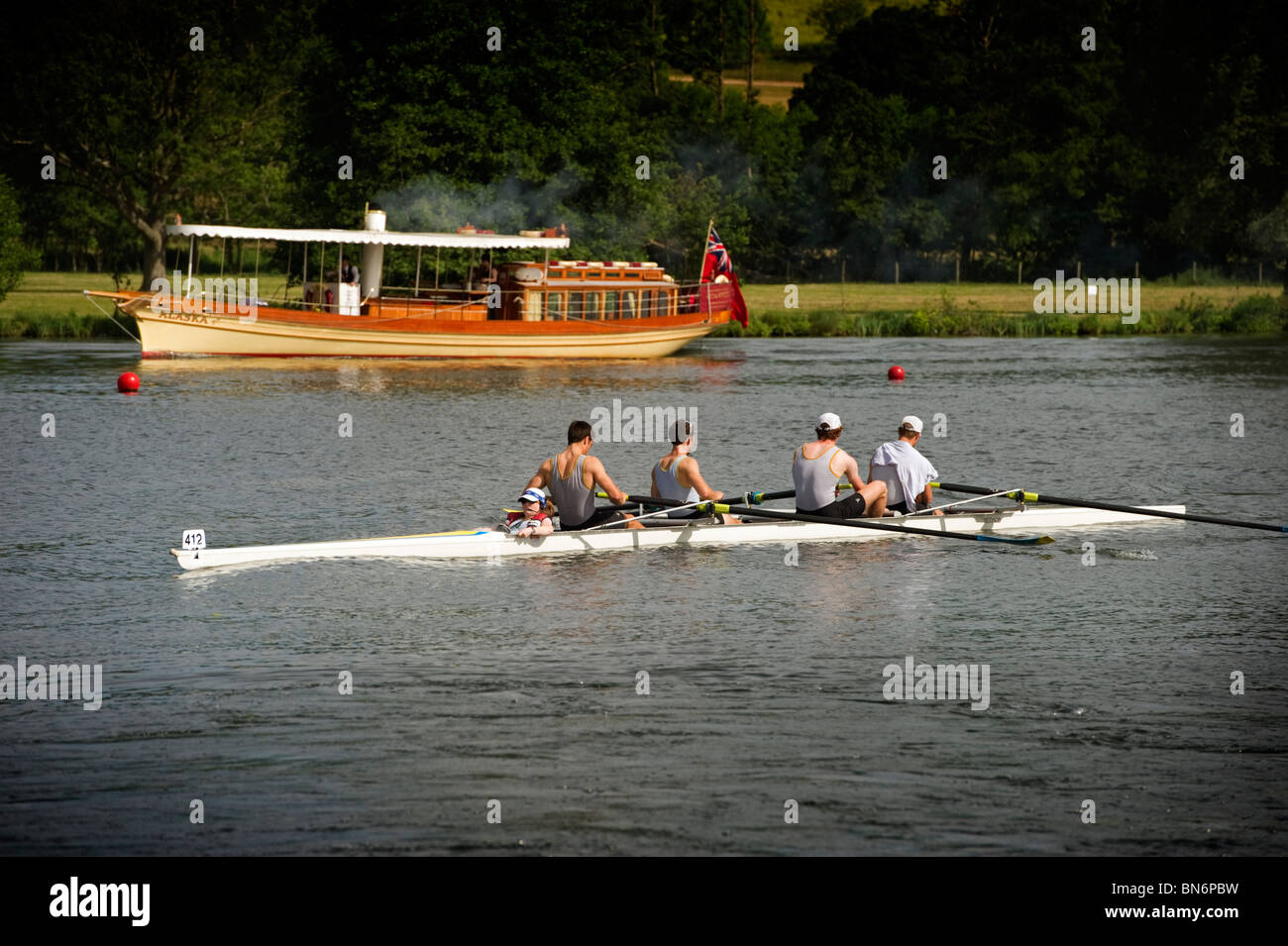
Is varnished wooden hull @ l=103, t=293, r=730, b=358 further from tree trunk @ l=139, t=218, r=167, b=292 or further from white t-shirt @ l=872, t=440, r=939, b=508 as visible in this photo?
white t-shirt @ l=872, t=440, r=939, b=508

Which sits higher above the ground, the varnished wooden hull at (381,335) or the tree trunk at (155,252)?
the tree trunk at (155,252)

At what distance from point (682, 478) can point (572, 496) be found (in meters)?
1.54

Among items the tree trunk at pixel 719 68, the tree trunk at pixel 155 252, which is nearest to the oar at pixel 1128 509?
the tree trunk at pixel 155 252

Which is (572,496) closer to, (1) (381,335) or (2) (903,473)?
(2) (903,473)

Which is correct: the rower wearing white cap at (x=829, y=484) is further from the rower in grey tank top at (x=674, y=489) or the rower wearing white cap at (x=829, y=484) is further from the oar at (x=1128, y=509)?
the rower in grey tank top at (x=674, y=489)

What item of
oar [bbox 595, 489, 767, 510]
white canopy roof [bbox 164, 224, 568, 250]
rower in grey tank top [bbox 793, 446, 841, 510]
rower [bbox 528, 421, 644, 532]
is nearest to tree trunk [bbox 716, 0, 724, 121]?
white canopy roof [bbox 164, 224, 568, 250]

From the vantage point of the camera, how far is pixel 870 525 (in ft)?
60.7

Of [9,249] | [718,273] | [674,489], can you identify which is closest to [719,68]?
[718,273]

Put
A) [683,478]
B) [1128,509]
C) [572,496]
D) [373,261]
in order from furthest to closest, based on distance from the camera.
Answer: [373,261], [1128,509], [683,478], [572,496]

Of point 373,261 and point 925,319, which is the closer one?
point 373,261

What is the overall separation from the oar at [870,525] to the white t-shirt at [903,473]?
51cm

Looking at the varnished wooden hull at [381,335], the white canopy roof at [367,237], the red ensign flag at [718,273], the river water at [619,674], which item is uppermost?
the white canopy roof at [367,237]

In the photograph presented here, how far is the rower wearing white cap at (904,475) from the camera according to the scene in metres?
19.7

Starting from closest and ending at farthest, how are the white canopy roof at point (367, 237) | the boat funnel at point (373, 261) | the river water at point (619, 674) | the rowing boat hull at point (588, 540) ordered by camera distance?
the river water at point (619, 674) < the rowing boat hull at point (588, 540) < the white canopy roof at point (367, 237) < the boat funnel at point (373, 261)
